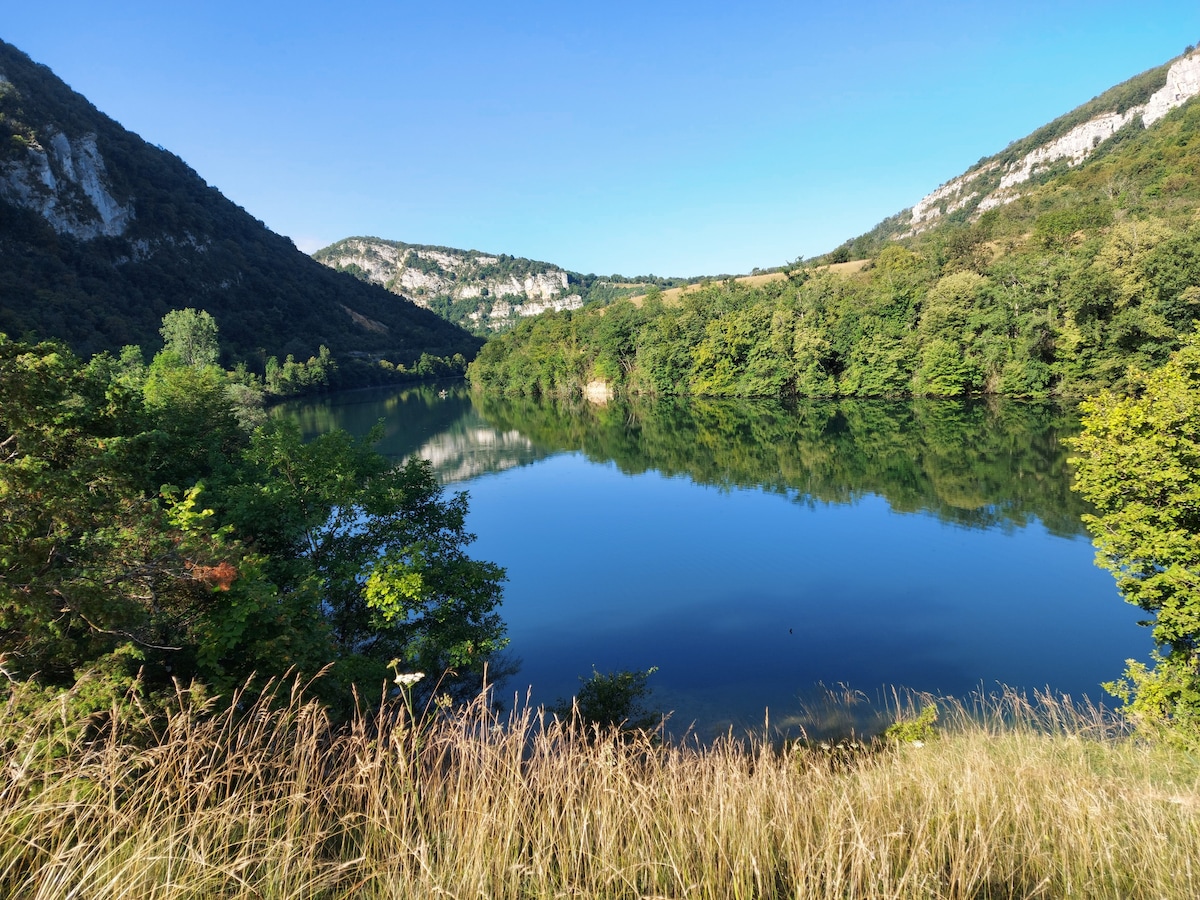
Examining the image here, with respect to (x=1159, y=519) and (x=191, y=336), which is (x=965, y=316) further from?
(x=191, y=336)

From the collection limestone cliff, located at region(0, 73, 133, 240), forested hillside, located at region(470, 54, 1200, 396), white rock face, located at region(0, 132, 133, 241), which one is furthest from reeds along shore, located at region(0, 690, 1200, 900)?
white rock face, located at region(0, 132, 133, 241)

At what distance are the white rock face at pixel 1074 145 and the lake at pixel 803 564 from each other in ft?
327

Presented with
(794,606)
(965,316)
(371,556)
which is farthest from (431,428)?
(965,316)

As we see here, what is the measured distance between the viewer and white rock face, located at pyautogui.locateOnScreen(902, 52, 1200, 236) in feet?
403

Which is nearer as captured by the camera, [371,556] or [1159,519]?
[1159,519]

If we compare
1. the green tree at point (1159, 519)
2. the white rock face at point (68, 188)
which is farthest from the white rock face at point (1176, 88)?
the white rock face at point (68, 188)

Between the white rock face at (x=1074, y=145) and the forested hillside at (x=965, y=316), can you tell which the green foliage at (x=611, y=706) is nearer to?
the forested hillside at (x=965, y=316)

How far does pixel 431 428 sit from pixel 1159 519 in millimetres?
59749

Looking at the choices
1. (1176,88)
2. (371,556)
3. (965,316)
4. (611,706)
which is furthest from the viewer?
(1176,88)

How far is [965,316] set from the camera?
174ft

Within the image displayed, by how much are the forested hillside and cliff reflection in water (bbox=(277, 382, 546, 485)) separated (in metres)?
19.6

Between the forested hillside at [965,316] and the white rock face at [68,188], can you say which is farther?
the white rock face at [68,188]

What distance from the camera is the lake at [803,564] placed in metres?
15.1

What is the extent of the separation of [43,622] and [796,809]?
20.0 ft
